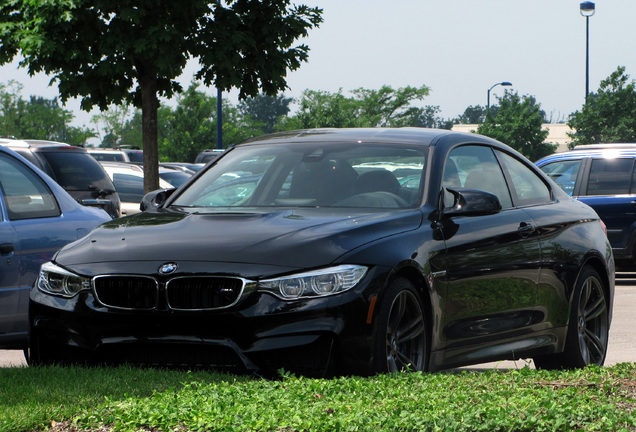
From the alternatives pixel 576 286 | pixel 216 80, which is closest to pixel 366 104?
pixel 216 80

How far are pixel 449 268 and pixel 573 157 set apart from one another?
11104mm

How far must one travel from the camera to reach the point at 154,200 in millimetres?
7238

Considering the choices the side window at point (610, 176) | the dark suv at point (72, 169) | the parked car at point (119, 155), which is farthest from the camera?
the parked car at point (119, 155)

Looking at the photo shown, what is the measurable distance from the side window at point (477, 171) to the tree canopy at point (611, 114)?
4773cm

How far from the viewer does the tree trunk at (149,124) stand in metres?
19.2

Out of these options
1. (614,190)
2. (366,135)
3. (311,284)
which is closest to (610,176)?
(614,190)

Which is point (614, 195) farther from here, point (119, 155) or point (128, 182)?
point (119, 155)

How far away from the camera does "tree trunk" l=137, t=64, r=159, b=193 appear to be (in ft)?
63.2

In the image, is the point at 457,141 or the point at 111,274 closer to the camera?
the point at 111,274

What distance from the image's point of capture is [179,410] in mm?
4406

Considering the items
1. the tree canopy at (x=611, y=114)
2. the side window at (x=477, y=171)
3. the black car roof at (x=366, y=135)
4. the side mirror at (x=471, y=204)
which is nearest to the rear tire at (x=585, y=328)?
the side window at (x=477, y=171)

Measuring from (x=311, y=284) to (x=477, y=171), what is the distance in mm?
2345

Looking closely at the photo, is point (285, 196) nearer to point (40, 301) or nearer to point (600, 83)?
point (40, 301)

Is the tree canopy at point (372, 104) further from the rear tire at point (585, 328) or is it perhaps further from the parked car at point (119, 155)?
the rear tire at point (585, 328)
